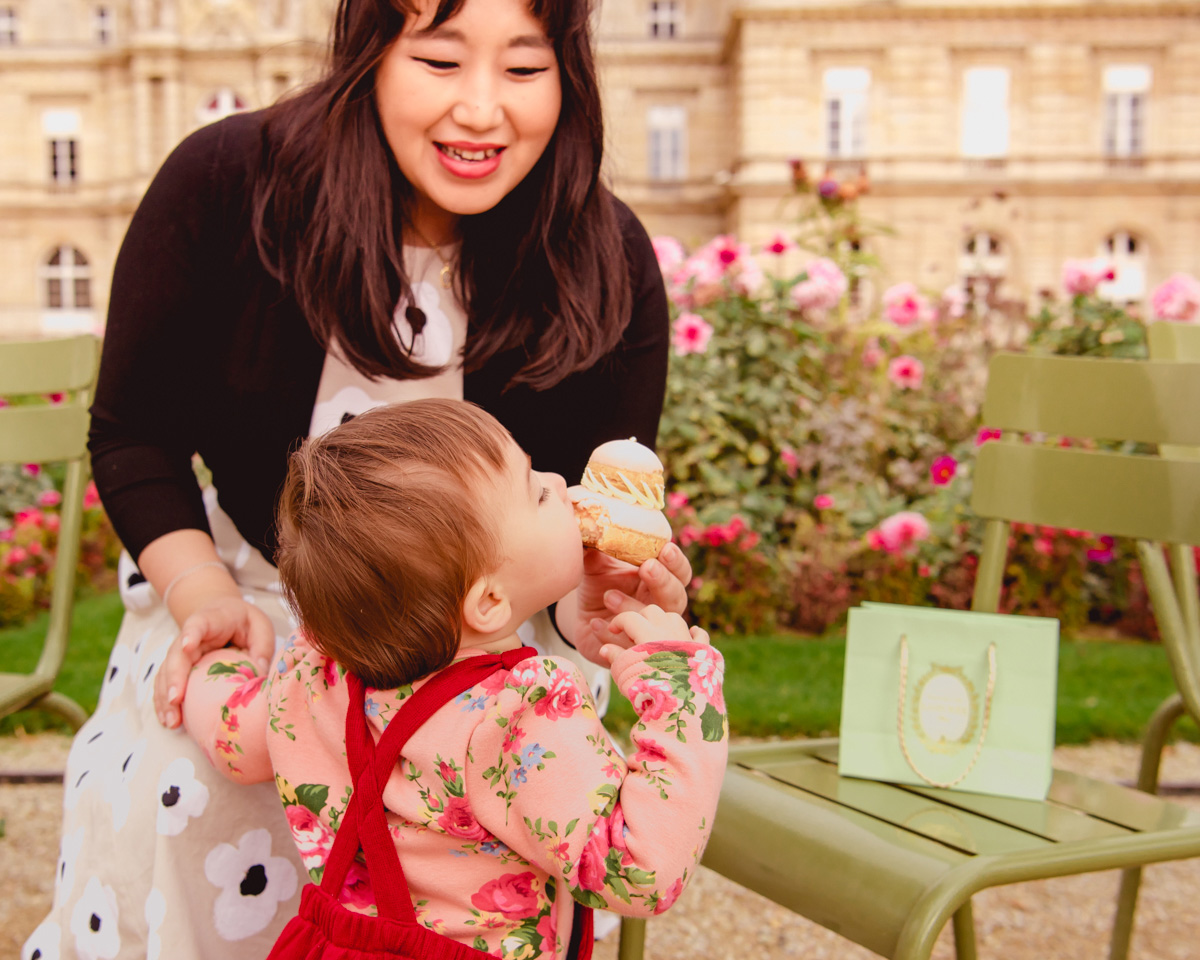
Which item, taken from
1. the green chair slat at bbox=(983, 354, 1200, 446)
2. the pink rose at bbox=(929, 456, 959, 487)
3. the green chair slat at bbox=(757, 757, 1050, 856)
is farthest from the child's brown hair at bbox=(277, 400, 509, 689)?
the pink rose at bbox=(929, 456, 959, 487)

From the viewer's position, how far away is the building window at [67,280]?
22.1m

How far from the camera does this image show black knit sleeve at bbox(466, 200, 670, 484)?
1.53 m

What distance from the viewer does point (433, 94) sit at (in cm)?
131

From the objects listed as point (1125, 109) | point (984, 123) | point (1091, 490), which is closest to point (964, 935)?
point (1091, 490)

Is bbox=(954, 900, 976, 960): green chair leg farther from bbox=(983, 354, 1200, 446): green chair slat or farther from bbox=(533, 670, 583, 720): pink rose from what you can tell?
bbox=(533, 670, 583, 720): pink rose

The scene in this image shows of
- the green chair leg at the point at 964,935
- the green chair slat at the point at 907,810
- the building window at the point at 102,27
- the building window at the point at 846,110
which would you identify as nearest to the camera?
the green chair slat at the point at 907,810

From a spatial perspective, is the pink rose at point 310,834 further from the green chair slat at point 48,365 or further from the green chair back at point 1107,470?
the green chair slat at point 48,365

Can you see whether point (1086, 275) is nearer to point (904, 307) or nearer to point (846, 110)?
point (904, 307)

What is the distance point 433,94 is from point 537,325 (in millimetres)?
347

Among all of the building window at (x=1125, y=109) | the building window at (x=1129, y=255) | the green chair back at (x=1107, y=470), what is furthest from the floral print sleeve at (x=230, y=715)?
the building window at (x=1125, y=109)

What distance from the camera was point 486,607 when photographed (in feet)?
3.36

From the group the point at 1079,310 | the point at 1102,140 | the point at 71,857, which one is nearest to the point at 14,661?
the point at 71,857

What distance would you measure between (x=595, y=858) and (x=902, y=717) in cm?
70

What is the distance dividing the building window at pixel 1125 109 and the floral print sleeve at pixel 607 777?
20759 millimetres
